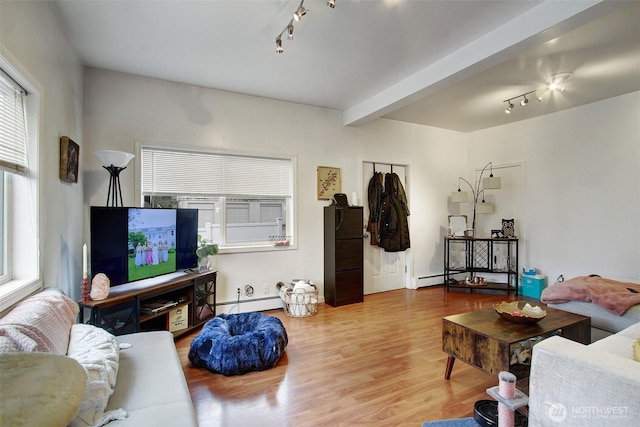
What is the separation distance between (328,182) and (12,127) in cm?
314

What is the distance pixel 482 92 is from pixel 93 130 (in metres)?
4.26

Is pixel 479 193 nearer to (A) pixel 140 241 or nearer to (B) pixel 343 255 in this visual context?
(B) pixel 343 255

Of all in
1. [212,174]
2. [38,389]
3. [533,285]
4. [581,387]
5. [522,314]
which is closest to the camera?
[38,389]

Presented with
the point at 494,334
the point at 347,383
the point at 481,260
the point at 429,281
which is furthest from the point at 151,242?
the point at 481,260

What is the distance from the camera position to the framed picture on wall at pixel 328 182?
423cm

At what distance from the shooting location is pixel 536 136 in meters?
4.64

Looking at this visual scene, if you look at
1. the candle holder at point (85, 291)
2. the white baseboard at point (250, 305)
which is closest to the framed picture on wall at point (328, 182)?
the white baseboard at point (250, 305)

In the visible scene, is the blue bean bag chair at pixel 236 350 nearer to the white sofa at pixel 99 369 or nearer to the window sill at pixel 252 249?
the white sofa at pixel 99 369

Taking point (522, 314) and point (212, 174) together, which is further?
point (212, 174)

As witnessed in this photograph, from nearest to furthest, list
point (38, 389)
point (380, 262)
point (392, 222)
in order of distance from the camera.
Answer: point (38, 389) → point (392, 222) → point (380, 262)

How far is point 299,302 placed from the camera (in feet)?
11.8

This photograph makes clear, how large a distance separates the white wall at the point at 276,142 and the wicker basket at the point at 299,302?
0.36 meters

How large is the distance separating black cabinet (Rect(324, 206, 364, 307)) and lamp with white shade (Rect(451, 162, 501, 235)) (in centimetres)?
194

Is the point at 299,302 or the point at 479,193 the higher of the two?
the point at 479,193
